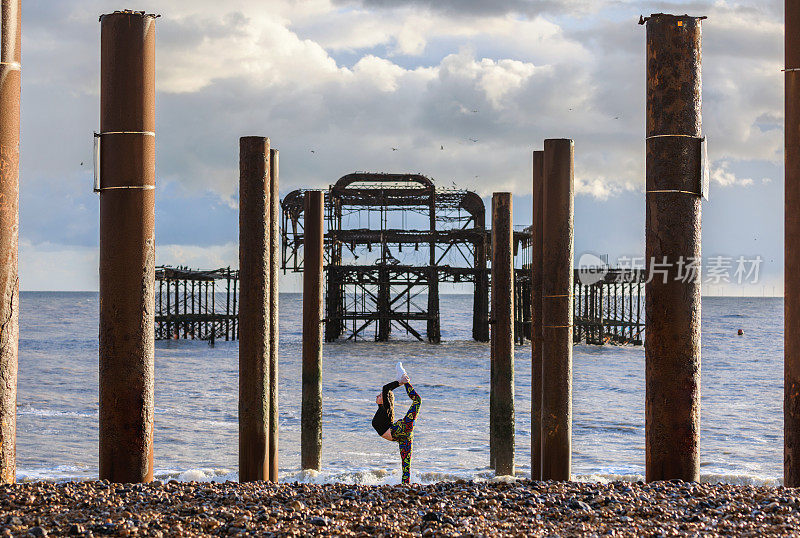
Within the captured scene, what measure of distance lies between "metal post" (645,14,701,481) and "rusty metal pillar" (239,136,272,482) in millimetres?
3866

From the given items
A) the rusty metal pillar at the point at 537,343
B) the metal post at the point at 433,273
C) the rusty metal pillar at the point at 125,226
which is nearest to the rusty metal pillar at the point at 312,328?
the rusty metal pillar at the point at 537,343

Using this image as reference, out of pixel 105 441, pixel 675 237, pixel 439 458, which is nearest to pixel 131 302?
pixel 105 441

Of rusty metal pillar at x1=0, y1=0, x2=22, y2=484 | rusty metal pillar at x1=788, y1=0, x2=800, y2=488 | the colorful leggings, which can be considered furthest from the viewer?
the colorful leggings

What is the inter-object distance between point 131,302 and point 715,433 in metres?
15.8

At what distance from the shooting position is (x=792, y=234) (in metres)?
5.95

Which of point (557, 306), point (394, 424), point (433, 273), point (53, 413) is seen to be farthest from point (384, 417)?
point (433, 273)

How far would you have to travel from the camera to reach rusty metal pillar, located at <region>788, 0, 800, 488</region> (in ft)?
19.5

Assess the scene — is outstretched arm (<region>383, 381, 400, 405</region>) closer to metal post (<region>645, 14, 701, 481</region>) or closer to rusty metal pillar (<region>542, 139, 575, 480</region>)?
rusty metal pillar (<region>542, 139, 575, 480</region>)

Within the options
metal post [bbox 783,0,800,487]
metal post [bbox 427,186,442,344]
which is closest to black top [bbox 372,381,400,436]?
metal post [bbox 783,0,800,487]

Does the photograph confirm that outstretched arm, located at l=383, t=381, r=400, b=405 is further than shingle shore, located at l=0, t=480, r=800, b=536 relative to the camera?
Yes

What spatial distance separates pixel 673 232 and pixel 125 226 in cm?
362

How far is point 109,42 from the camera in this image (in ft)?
18.7

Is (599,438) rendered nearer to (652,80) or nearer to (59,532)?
(652,80)

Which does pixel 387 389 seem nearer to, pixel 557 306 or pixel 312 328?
pixel 557 306
